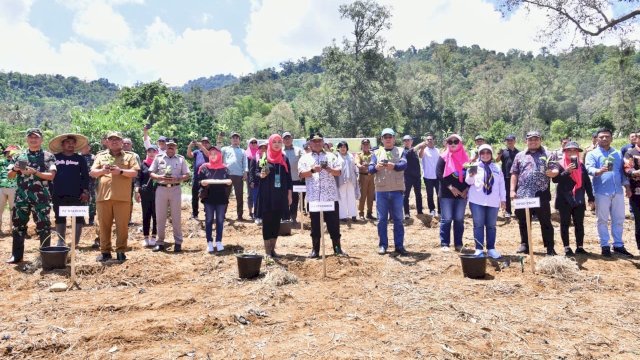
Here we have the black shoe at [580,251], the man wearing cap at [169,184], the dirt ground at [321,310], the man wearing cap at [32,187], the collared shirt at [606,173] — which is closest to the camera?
the dirt ground at [321,310]

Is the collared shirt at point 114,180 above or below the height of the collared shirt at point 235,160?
below

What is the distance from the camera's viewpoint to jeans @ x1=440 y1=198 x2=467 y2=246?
277 inches

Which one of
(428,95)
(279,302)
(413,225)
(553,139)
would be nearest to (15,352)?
(279,302)

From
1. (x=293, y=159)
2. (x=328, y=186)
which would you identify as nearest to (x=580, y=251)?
(x=328, y=186)

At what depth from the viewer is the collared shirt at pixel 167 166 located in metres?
7.20

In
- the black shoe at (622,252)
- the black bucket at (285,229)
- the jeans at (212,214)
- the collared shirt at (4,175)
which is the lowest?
the black shoe at (622,252)

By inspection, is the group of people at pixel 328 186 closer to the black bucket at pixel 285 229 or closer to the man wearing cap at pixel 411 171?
the black bucket at pixel 285 229

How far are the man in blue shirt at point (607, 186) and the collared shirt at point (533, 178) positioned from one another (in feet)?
2.57

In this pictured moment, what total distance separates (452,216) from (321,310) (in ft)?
11.0

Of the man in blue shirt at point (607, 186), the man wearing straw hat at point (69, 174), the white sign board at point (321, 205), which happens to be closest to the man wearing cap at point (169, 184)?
the man wearing straw hat at point (69, 174)

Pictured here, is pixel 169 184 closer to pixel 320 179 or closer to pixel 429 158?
pixel 320 179

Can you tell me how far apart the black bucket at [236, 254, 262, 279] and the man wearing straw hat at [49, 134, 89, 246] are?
2.62m

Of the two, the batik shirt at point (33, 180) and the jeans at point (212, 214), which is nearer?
the batik shirt at point (33, 180)

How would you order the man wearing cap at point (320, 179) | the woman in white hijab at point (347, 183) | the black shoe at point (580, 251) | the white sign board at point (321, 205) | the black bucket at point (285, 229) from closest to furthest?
the white sign board at point (321, 205)
the man wearing cap at point (320, 179)
the black shoe at point (580, 251)
the black bucket at point (285, 229)
the woman in white hijab at point (347, 183)
